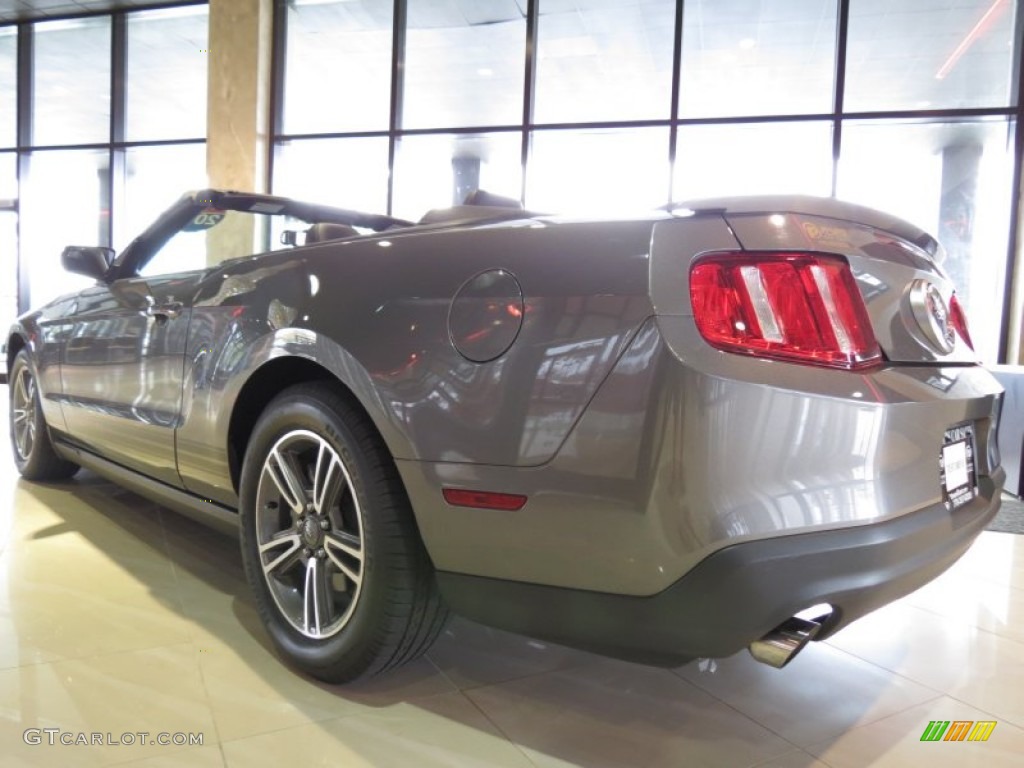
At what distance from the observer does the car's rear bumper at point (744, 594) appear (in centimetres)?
107

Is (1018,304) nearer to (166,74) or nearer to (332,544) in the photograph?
(332,544)

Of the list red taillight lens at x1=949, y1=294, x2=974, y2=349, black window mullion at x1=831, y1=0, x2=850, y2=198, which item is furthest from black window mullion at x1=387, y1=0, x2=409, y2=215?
red taillight lens at x1=949, y1=294, x2=974, y2=349

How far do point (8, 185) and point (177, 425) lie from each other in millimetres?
9934

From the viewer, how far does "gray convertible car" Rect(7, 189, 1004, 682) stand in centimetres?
108

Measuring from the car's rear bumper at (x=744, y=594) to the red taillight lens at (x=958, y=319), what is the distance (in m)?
0.48

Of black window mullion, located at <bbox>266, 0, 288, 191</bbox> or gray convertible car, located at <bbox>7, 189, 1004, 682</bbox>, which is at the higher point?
black window mullion, located at <bbox>266, 0, 288, 191</bbox>

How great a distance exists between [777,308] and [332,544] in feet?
3.39

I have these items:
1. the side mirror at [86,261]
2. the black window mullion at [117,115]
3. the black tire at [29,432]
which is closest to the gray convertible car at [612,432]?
the side mirror at [86,261]

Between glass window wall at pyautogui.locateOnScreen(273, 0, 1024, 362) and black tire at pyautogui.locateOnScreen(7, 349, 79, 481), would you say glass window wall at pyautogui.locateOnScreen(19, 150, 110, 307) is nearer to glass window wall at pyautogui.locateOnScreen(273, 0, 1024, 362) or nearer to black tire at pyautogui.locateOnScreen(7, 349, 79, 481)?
glass window wall at pyautogui.locateOnScreen(273, 0, 1024, 362)

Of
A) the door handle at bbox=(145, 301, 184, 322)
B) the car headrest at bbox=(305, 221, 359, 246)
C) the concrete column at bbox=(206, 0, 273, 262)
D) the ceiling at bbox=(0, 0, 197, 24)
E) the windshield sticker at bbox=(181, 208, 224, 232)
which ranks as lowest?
the door handle at bbox=(145, 301, 184, 322)

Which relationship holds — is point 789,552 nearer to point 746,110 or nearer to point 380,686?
point 380,686

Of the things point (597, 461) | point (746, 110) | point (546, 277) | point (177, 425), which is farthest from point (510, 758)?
point (746, 110)

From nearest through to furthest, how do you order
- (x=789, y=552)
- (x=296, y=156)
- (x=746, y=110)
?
(x=789, y=552)
(x=746, y=110)
(x=296, y=156)

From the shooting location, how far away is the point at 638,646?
3.87 ft
